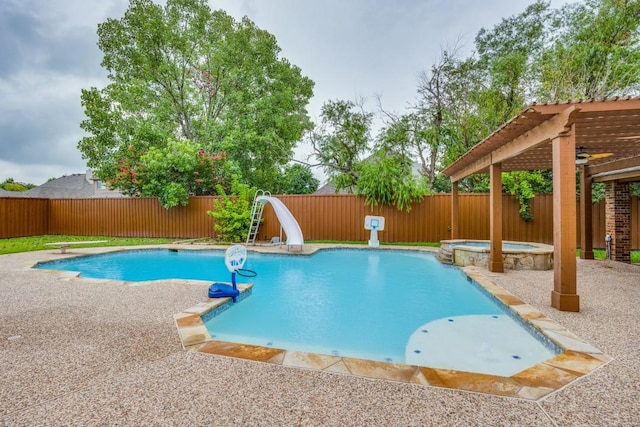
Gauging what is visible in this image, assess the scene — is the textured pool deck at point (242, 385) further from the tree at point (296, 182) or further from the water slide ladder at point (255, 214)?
the tree at point (296, 182)

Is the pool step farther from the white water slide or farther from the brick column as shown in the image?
the white water slide

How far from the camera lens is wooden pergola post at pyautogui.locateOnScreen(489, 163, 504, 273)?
5508 millimetres

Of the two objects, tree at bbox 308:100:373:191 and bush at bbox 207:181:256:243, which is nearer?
bush at bbox 207:181:256:243

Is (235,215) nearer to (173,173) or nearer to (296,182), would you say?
(173,173)

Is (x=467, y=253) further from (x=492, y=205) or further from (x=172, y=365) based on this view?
(x=172, y=365)

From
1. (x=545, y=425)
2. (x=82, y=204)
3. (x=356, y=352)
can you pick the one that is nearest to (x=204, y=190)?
(x=82, y=204)

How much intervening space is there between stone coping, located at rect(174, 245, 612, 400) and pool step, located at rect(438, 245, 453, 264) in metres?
4.00

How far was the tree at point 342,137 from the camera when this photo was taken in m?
13.0

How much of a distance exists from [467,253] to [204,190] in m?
10.1

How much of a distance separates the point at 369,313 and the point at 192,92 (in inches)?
605

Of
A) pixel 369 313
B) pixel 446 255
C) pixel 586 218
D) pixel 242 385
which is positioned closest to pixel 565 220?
pixel 369 313

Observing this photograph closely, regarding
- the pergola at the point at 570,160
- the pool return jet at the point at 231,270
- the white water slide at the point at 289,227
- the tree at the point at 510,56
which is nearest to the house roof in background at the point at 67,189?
the white water slide at the point at 289,227

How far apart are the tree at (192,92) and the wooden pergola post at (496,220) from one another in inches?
403

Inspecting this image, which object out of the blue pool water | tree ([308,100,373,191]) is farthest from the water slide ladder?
tree ([308,100,373,191])
